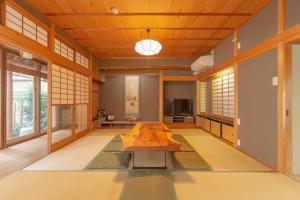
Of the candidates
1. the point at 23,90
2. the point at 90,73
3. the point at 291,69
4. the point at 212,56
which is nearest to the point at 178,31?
the point at 212,56

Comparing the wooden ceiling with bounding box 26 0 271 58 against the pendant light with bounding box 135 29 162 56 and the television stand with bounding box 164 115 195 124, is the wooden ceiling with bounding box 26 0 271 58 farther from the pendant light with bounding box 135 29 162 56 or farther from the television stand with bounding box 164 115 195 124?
the television stand with bounding box 164 115 195 124

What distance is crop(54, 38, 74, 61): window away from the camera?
14.4ft

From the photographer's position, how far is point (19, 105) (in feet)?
18.6

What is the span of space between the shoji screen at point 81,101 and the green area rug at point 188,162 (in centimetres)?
330

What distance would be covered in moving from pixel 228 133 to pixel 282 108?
2101 mm

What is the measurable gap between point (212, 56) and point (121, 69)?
357 centimetres

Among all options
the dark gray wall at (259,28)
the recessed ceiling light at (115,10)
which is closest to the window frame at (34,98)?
the recessed ceiling light at (115,10)

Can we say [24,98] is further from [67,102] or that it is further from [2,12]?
[2,12]

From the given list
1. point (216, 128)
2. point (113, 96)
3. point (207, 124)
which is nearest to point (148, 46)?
point (216, 128)

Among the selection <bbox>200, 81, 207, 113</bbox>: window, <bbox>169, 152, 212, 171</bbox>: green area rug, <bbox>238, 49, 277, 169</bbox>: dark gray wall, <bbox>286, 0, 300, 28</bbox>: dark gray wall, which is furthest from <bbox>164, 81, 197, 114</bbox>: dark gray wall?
<bbox>286, 0, 300, 28</bbox>: dark gray wall

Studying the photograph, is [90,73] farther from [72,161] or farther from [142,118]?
[72,161]

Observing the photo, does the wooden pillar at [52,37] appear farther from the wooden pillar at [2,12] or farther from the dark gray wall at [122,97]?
the dark gray wall at [122,97]

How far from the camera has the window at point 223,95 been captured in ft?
16.9

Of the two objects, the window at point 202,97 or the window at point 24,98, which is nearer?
the window at point 24,98
